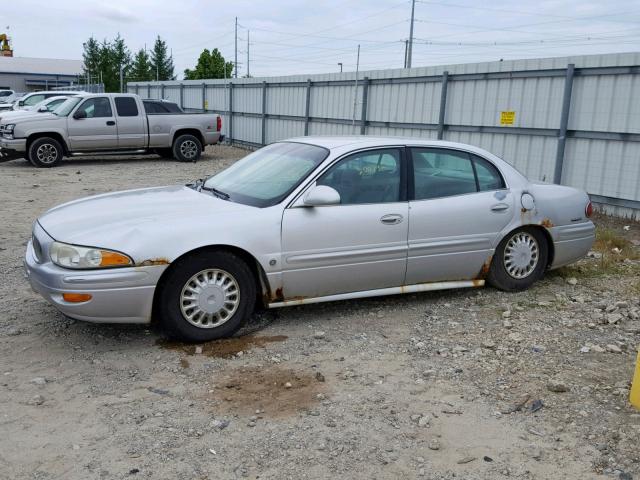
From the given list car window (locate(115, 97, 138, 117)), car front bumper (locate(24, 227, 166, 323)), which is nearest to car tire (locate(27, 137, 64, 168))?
car window (locate(115, 97, 138, 117))

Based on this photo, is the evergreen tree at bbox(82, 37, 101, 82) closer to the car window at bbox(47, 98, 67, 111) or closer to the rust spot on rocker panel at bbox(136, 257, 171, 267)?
the car window at bbox(47, 98, 67, 111)

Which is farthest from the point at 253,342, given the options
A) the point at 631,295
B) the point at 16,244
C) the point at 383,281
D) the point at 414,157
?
the point at 16,244

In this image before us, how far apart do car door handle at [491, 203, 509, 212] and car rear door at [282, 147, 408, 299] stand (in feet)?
2.88

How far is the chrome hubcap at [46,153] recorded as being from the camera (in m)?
15.4

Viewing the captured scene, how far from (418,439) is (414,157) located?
2643 millimetres

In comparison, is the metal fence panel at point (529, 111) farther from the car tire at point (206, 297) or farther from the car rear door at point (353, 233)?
the car tire at point (206, 297)

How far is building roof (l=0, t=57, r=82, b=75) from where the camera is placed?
6831 centimetres

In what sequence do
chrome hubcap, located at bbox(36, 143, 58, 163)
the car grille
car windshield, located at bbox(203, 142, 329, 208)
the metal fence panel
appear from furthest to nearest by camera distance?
1. chrome hubcap, located at bbox(36, 143, 58, 163)
2. the metal fence panel
3. car windshield, located at bbox(203, 142, 329, 208)
4. the car grille

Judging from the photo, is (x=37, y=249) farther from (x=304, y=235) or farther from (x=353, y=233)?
(x=353, y=233)

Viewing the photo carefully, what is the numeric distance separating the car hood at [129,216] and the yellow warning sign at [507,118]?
7.02 m

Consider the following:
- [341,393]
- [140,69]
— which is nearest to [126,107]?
[341,393]

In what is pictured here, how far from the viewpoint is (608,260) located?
7102 mm

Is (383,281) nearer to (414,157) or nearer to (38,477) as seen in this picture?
(414,157)

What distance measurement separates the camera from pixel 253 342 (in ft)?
15.2
